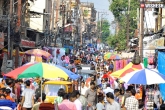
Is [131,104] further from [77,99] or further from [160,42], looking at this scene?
[160,42]

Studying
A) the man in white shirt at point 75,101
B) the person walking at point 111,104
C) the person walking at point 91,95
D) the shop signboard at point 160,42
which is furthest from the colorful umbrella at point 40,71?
the shop signboard at point 160,42

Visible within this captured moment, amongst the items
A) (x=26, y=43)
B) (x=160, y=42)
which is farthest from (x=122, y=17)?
(x=160, y=42)

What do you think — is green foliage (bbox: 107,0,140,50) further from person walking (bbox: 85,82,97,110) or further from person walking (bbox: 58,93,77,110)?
person walking (bbox: 58,93,77,110)

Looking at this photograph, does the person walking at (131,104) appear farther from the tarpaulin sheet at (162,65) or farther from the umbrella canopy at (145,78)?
the tarpaulin sheet at (162,65)

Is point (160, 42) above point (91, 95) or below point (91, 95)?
above

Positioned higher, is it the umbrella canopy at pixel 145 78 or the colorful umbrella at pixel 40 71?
the colorful umbrella at pixel 40 71

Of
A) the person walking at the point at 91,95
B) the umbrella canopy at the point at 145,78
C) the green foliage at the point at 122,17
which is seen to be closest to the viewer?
the umbrella canopy at the point at 145,78

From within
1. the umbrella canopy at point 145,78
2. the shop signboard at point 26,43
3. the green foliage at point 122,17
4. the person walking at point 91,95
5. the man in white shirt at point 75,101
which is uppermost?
the green foliage at point 122,17

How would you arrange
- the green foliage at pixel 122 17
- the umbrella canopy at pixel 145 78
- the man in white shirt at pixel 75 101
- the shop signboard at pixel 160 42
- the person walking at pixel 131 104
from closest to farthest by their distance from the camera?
the man in white shirt at pixel 75 101, the person walking at pixel 131 104, the umbrella canopy at pixel 145 78, the shop signboard at pixel 160 42, the green foliage at pixel 122 17

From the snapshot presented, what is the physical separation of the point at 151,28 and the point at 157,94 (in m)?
34.5

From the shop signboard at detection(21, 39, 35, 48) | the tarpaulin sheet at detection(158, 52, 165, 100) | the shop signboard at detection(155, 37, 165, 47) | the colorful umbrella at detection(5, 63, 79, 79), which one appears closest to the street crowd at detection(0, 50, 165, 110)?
the tarpaulin sheet at detection(158, 52, 165, 100)

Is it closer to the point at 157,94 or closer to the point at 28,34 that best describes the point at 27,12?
the point at 28,34

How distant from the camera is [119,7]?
7044 cm

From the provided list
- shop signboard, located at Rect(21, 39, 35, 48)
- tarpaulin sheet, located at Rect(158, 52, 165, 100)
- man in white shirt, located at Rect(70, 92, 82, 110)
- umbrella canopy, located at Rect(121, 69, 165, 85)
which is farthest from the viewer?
shop signboard, located at Rect(21, 39, 35, 48)
